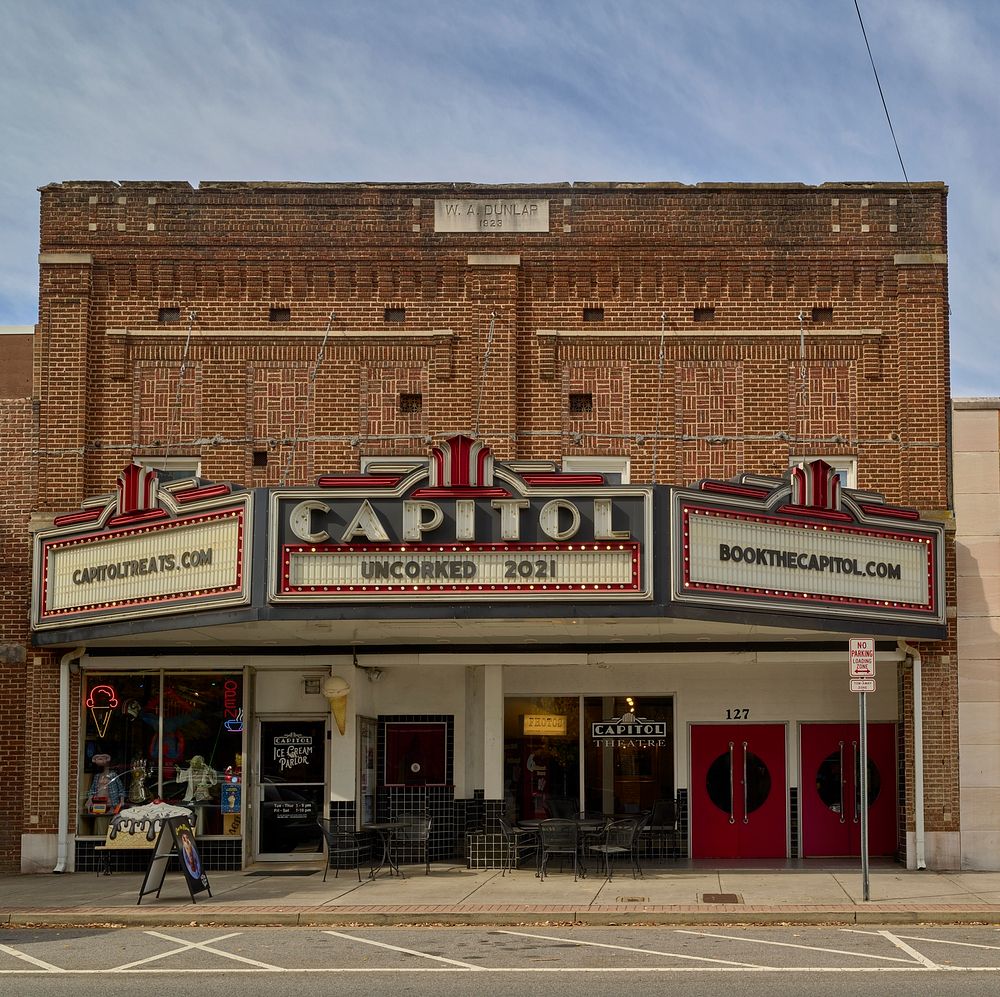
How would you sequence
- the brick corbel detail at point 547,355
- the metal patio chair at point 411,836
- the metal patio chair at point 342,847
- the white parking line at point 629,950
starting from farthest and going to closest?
the brick corbel detail at point 547,355 < the metal patio chair at point 411,836 < the metal patio chair at point 342,847 < the white parking line at point 629,950

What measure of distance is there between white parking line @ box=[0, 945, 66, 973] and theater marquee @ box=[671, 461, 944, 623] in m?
8.25

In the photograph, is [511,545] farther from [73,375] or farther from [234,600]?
[73,375]

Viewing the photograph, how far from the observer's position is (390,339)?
22281 mm

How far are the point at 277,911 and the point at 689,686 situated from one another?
8.28m

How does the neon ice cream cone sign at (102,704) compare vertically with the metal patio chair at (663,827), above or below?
above

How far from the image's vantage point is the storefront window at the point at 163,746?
70.7ft

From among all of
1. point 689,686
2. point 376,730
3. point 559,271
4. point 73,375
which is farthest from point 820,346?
point 73,375

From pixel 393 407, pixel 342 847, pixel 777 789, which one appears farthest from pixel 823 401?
pixel 342 847

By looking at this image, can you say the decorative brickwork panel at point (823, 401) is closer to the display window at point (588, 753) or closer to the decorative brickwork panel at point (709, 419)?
the decorative brickwork panel at point (709, 419)

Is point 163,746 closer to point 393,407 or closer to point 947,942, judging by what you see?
point 393,407

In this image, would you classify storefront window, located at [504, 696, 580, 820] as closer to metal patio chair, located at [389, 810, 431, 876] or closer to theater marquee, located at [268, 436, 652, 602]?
metal patio chair, located at [389, 810, 431, 876]

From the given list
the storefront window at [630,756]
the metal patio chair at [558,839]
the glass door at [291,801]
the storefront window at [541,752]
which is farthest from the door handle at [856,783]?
the glass door at [291,801]

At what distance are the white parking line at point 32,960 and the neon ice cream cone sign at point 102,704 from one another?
6.72 meters

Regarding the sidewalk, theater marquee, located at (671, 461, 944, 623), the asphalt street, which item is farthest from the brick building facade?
the asphalt street
